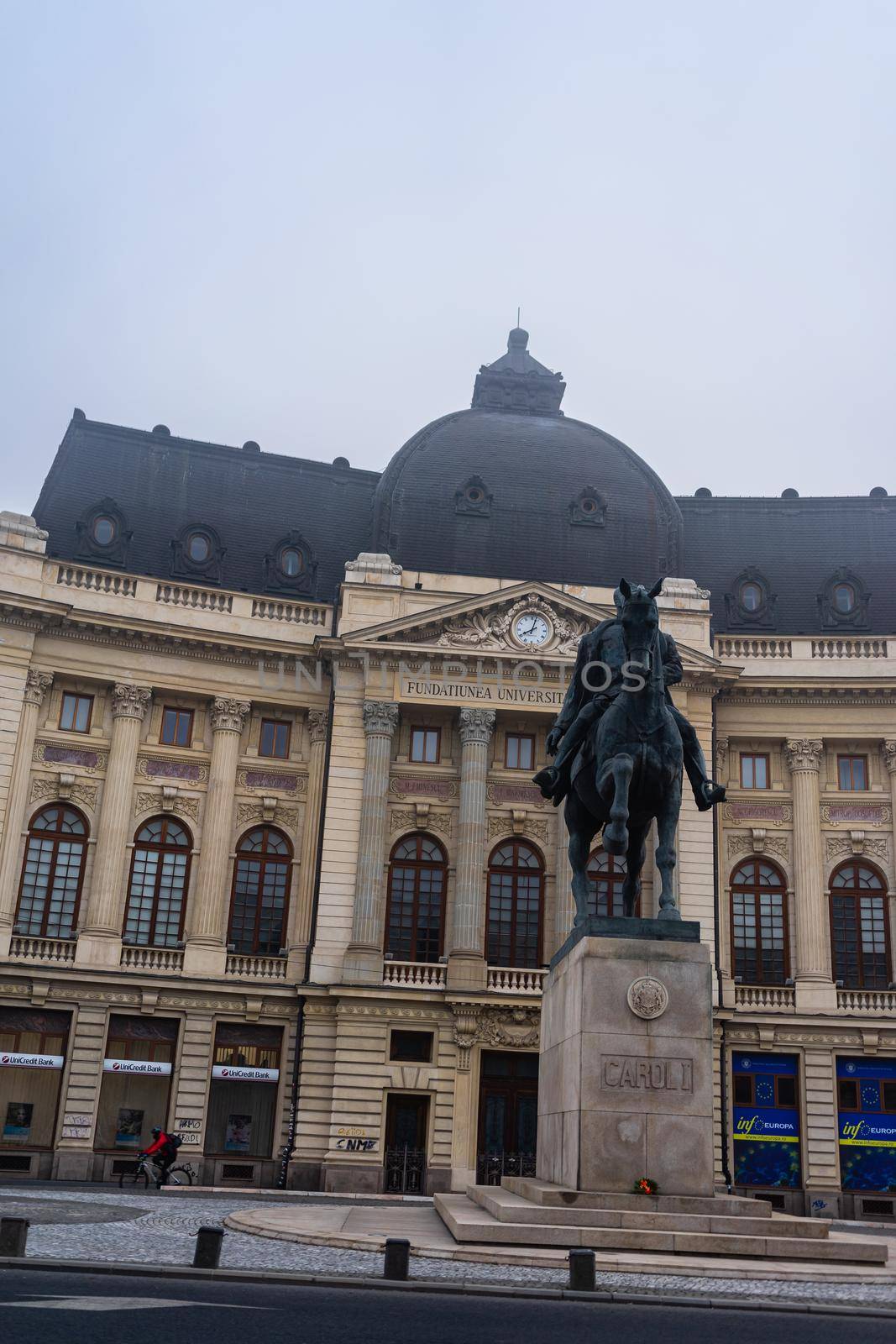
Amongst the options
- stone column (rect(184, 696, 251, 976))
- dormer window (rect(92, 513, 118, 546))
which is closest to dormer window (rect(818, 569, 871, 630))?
stone column (rect(184, 696, 251, 976))

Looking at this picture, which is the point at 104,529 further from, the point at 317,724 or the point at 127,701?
the point at 317,724

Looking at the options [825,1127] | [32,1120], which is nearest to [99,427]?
[32,1120]

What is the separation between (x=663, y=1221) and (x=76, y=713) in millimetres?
32850

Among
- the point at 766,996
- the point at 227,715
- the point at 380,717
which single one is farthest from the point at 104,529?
the point at 766,996

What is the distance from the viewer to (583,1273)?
13375 millimetres

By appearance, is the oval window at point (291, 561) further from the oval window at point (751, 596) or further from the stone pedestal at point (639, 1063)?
the stone pedestal at point (639, 1063)

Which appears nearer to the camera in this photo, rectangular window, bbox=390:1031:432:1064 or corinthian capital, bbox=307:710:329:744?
rectangular window, bbox=390:1031:432:1064

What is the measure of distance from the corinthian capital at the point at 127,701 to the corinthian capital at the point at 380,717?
7058mm

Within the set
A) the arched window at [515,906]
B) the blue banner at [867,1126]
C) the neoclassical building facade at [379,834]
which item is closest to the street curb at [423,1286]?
the neoclassical building facade at [379,834]

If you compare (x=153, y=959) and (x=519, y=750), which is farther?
(x=519, y=750)

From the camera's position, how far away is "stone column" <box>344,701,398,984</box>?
4262 cm

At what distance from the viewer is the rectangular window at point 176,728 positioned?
45781 millimetres

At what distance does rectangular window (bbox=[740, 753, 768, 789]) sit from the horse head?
30.6 meters

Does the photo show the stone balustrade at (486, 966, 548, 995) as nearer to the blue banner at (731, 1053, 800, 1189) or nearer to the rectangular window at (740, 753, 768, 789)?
the blue banner at (731, 1053, 800, 1189)
